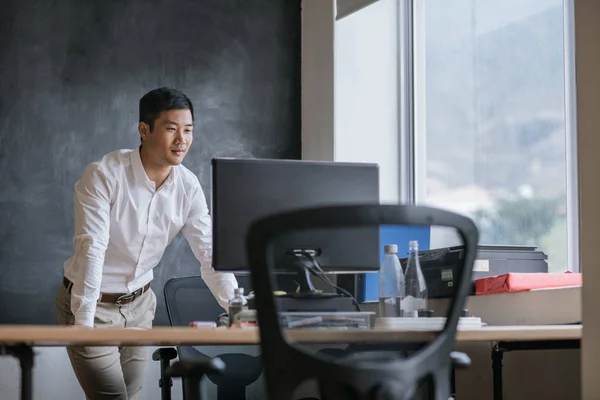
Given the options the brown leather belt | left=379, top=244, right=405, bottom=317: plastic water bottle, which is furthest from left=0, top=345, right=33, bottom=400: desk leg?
the brown leather belt

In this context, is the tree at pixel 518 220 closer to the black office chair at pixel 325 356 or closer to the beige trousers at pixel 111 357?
the beige trousers at pixel 111 357

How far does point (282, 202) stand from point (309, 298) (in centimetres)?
Result: 34

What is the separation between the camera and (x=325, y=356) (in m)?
1.67

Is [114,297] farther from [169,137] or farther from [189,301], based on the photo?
[169,137]

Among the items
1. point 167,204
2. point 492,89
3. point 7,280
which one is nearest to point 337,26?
point 492,89

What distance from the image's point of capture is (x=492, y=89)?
14.6 feet

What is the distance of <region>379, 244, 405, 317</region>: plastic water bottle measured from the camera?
2.79 metres

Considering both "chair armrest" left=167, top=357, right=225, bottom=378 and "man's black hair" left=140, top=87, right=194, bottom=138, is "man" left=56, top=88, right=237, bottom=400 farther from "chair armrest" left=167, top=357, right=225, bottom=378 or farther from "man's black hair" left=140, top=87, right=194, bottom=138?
"chair armrest" left=167, top=357, right=225, bottom=378

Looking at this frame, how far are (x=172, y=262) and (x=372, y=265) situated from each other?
2281 mm

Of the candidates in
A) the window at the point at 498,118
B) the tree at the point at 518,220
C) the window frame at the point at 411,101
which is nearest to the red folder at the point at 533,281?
the window at the point at 498,118

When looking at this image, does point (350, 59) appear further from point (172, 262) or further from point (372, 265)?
point (372, 265)

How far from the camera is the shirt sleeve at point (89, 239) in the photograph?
10.7ft

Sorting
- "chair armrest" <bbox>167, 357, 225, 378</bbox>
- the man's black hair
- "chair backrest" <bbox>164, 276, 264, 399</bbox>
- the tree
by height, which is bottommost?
"chair backrest" <bbox>164, 276, 264, 399</bbox>

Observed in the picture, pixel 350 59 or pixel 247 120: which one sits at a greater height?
pixel 350 59
